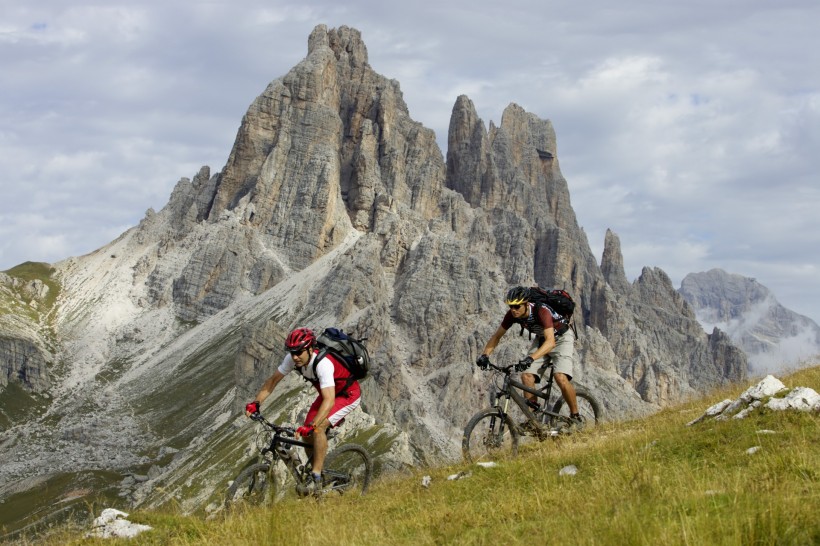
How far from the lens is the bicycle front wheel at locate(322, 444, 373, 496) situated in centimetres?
1351

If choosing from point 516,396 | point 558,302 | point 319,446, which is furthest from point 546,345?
point 319,446

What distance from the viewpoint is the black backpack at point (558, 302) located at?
16281 mm

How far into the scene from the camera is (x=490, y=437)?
15.4 m

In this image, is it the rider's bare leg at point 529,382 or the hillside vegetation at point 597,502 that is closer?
the hillside vegetation at point 597,502

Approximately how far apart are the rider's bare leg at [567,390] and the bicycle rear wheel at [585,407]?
271 millimetres

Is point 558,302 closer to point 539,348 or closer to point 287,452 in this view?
point 539,348

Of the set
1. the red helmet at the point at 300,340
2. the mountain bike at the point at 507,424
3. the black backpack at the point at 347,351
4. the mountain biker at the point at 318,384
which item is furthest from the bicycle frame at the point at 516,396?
the red helmet at the point at 300,340

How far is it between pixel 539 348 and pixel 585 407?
3099mm

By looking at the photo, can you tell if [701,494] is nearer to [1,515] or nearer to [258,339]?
[1,515]

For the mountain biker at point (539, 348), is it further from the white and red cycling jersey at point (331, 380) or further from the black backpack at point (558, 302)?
the white and red cycling jersey at point (331, 380)

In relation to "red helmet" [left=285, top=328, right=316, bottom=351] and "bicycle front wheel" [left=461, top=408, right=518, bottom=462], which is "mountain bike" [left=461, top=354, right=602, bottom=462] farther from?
"red helmet" [left=285, top=328, right=316, bottom=351]

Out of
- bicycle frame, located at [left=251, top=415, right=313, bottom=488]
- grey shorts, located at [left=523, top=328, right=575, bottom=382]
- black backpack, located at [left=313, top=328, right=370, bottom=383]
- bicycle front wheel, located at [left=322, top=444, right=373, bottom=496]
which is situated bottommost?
bicycle front wheel, located at [left=322, top=444, right=373, bottom=496]

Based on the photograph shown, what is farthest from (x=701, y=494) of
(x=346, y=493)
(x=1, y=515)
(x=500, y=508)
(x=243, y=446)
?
(x=1, y=515)

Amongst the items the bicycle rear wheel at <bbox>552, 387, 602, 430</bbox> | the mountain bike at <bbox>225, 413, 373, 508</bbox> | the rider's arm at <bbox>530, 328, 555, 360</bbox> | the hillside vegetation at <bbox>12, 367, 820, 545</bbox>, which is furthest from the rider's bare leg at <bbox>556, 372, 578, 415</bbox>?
the mountain bike at <bbox>225, 413, 373, 508</bbox>
